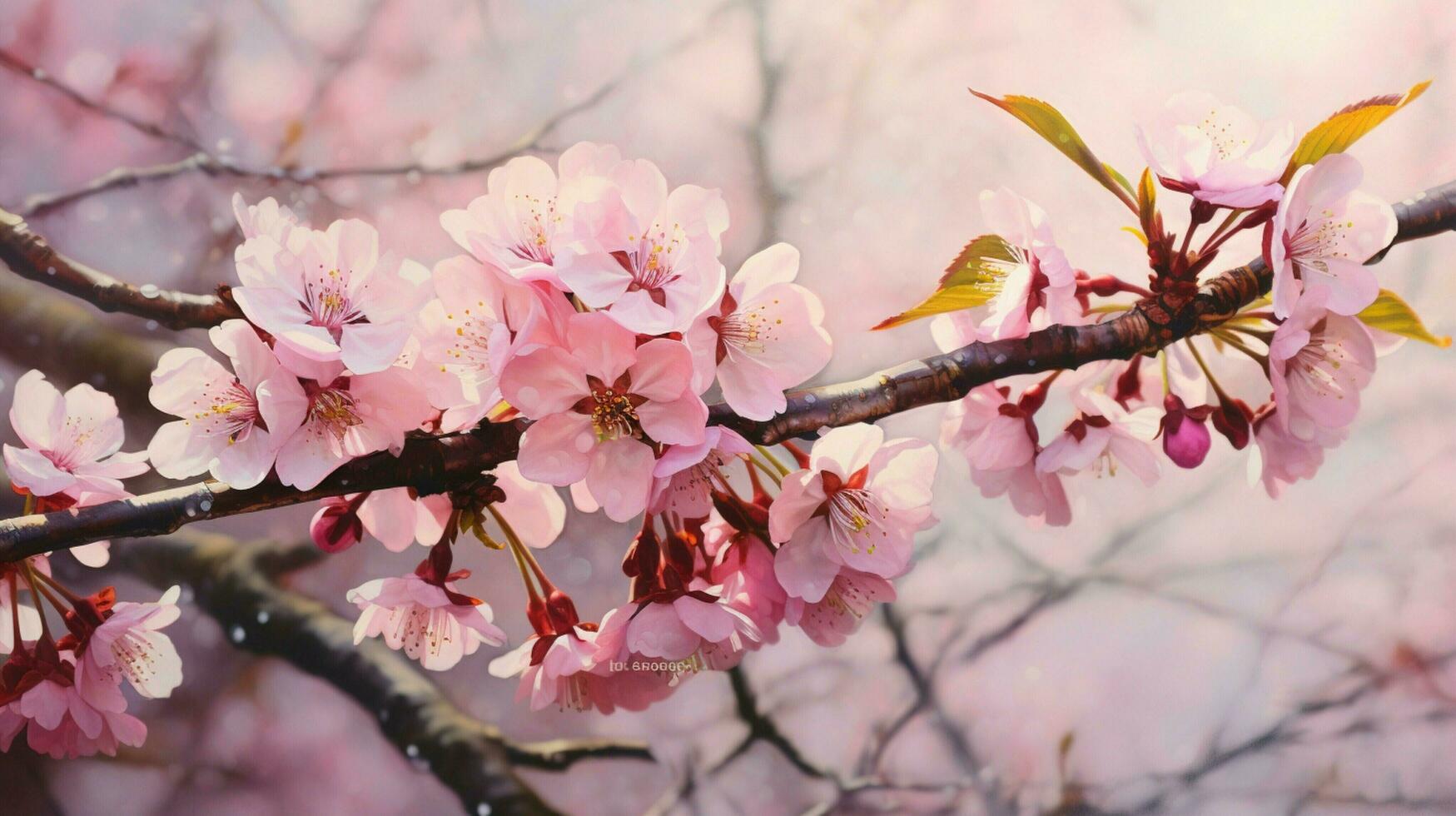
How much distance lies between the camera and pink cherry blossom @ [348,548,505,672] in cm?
69

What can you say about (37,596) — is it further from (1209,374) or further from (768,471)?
(1209,374)

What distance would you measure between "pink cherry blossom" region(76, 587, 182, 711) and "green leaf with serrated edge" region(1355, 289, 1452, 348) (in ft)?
3.46

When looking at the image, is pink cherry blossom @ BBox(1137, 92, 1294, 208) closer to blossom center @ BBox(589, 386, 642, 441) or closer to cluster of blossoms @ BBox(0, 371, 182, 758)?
blossom center @ BBox(589, 386, 642, 441)

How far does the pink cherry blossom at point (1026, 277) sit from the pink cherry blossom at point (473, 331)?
339mm

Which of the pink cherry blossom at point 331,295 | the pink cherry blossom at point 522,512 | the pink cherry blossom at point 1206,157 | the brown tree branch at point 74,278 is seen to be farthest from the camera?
the brown tree branch at point 74,278

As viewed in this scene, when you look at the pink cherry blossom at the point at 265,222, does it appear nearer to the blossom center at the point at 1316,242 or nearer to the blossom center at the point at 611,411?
the blossom center at the point at 611,411

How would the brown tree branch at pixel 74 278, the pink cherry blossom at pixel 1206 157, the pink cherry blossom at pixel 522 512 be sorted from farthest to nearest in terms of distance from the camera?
the brown tree branch at pixel 74 278
the pink cherry blossom at pixel 522 512
the pink cherry blossom at pixel 1206 157

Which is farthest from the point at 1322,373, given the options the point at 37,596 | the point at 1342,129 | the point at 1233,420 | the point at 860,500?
the point at 37,596

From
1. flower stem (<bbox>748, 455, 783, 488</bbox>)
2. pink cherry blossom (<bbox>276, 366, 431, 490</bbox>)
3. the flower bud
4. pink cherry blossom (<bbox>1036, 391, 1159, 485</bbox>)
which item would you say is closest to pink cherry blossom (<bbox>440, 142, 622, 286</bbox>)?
pink cherry blossom (<bbox>276, 366, 431, 490</bbox>)

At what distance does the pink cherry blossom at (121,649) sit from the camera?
0.75 meters

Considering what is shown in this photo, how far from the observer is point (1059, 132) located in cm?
74

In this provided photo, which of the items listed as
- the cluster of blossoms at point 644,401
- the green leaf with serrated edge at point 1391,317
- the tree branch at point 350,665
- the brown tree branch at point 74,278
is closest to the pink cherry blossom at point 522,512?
the cluster of blossoms at point 644,401

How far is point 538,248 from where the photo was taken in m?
0.61

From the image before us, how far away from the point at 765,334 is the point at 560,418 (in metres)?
0.16
